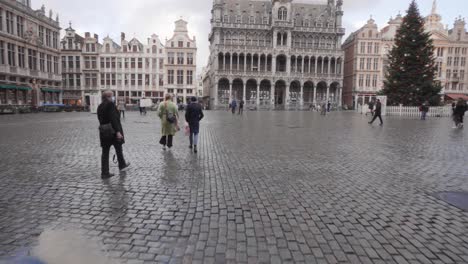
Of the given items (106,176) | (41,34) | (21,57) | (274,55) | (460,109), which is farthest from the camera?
(274,55)

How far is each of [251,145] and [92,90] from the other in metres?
57.2

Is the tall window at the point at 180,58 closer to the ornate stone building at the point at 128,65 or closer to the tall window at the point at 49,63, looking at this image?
the ornate stone building at the point at 128,65

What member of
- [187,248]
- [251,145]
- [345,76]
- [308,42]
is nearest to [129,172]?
[187,248]

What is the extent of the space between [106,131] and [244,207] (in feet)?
10.7

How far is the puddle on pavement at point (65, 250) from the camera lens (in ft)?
9.34

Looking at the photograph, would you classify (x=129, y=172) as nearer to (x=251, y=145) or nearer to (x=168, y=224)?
(x=168, y=224)

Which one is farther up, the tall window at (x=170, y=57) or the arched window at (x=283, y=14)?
the arched window at (x=283, y=14)

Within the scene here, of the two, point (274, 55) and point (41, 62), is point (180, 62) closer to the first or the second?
point (274, 55)

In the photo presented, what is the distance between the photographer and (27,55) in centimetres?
3928

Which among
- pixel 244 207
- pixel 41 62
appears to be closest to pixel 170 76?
pixel 41 62

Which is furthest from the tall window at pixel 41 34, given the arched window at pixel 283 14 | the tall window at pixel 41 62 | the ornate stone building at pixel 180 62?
the arched window at pixel 283 14

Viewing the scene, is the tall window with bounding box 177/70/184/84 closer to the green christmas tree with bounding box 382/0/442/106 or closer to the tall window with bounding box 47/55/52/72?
the tall window with bounding box 47/55/52/72

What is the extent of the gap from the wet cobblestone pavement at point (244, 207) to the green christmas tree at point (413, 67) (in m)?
28.4

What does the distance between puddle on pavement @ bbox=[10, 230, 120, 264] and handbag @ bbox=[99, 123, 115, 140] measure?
2685 millimetres
